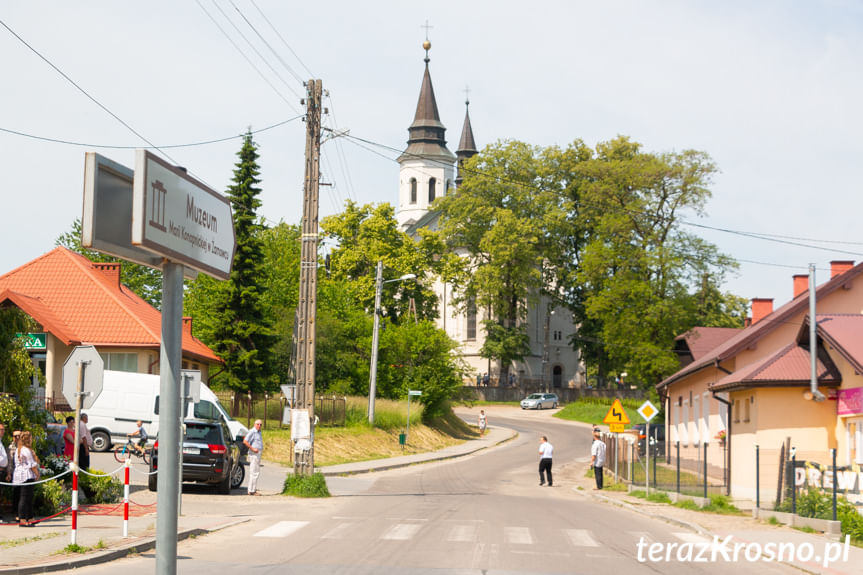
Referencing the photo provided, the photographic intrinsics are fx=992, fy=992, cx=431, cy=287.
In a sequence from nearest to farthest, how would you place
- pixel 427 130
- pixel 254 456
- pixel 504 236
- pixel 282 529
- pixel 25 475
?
pixel 25 475
pixel 282 529
pixel 254 456
pixel 504 236
pixel 427 130

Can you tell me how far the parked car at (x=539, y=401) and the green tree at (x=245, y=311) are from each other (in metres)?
34.7

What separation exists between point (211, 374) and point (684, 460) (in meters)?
25.2

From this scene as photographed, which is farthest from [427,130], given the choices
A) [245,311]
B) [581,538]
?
[581,538]

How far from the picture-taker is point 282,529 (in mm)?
16922

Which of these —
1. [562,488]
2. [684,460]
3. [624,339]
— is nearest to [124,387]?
[562,488]

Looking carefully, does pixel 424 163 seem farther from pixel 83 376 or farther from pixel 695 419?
pixel 83 376

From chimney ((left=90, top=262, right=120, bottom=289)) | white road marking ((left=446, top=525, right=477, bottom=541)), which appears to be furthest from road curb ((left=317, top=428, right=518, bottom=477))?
chimney ((left=90, top=262, right=120, bottom=289))

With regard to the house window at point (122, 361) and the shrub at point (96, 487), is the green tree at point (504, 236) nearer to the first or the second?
the house window at point (122, 361)

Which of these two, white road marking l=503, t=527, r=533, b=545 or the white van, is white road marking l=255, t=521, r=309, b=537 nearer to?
white road marking l=503, t=527, r=533, b=545

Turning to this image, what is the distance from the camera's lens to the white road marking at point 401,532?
15.8 m

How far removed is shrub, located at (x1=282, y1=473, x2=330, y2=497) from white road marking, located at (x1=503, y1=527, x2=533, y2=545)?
8041 mm

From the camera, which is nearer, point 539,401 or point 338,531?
point 338,531

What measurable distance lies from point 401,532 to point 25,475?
6.07 metres

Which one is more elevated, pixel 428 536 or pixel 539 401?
pixel 428 536
